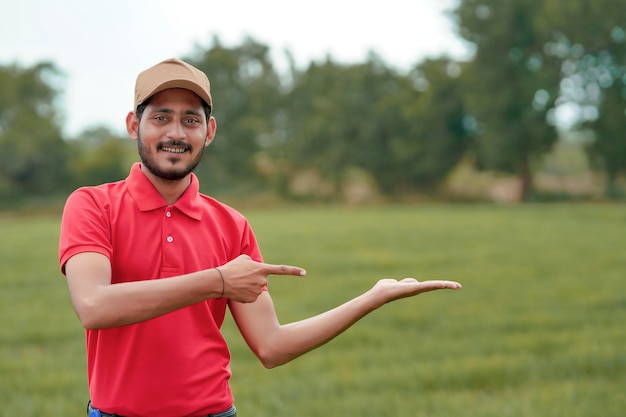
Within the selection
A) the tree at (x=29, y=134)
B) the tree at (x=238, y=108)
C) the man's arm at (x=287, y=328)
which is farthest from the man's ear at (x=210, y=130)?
the tree at (x=238, y=108)

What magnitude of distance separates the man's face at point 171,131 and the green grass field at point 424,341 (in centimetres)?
374

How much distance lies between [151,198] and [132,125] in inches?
10.2

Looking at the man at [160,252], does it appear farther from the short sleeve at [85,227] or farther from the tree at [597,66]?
the tree at [597,66]

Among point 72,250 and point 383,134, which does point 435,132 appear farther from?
point 72,250

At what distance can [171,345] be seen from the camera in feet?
7.86

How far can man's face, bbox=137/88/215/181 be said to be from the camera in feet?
7.98

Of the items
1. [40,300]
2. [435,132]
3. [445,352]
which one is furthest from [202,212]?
[435,132]

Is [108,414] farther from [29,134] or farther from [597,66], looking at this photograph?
[29,134]

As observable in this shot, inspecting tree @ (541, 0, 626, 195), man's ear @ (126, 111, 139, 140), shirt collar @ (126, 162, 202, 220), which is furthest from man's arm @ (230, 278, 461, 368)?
tree @ (541, 0, 626, 195)

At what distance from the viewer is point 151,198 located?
248 cm

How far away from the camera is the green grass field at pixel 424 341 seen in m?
6.17

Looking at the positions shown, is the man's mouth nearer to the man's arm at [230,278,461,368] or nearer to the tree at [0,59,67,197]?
the man's arm at [230,278,461,368]

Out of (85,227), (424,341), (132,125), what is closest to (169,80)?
(132,125)

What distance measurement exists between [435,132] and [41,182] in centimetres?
2474
